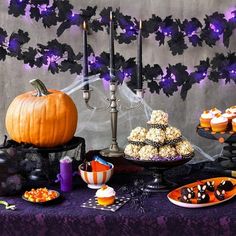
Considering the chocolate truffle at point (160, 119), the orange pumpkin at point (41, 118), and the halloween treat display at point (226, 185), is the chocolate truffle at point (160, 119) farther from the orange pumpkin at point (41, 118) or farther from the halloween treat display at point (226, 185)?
the orange pumpkin at point (41, 118)

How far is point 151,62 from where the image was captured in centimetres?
227

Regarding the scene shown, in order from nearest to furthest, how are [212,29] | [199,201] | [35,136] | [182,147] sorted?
1. [199,201]
2. [182,147]
3. [35,136]
4. [212,29]

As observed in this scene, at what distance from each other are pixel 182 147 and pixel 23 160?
0.55 metres

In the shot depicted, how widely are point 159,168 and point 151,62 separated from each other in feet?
2.86

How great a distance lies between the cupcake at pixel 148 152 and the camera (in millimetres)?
1481

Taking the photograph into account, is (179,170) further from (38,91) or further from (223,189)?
(38,91)

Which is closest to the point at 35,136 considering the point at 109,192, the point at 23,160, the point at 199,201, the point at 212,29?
the point at 23,160

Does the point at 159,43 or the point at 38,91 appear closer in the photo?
the point at 38,91

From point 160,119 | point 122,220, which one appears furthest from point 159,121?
point 122,220

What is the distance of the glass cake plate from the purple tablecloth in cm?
12

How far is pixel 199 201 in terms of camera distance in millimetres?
1381

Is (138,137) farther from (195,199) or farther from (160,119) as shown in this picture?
(195,199)

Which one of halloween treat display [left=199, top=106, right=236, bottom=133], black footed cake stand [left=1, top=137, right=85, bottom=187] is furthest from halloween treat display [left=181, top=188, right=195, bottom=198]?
black footed cake stand [left=1, top=137, right=85, bottom=187]

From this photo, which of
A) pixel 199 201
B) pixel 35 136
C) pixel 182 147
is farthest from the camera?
pixel 35 136
